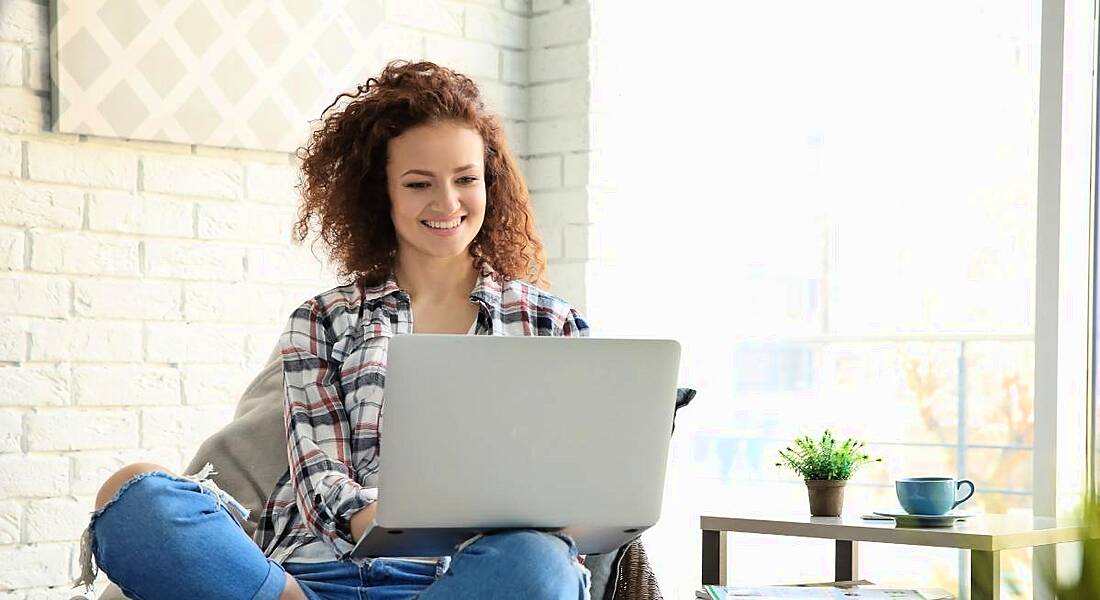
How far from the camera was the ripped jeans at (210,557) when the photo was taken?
1553 mm

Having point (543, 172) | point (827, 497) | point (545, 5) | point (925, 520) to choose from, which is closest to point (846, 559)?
point (827, 497)

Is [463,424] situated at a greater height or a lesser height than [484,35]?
lesser

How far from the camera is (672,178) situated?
3354 mm

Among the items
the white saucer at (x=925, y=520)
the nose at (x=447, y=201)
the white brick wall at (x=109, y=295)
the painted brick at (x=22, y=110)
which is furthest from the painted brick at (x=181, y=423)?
the white saucer at (x=925, y=520)

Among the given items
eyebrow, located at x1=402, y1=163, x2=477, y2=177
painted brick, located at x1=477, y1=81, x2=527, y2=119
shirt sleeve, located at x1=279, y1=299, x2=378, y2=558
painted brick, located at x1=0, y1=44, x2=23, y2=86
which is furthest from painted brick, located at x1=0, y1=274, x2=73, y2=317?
painted brick, located at x1=477, y1=81, x2=527, y2=119

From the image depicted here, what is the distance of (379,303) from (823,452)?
33.8 inches

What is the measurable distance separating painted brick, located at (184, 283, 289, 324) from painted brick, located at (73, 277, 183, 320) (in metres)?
0.03

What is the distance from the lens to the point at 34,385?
2490 millimetres

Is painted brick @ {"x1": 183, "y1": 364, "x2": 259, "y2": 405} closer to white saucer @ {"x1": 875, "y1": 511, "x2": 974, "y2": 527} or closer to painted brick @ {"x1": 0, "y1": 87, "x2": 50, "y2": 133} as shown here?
painted brick @ {"x1": 0, "y1": 87, "x2": 50, "y2": 133}

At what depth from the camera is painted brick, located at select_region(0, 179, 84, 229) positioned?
2.47 metres

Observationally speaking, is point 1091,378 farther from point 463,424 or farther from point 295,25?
point 295,25

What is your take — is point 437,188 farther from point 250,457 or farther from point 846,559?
point 846,559

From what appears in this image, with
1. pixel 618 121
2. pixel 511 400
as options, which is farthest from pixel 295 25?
pixel 511 400

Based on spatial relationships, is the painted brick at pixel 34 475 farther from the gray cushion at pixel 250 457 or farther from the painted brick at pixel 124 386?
the gray cushion at pixel 250 457
